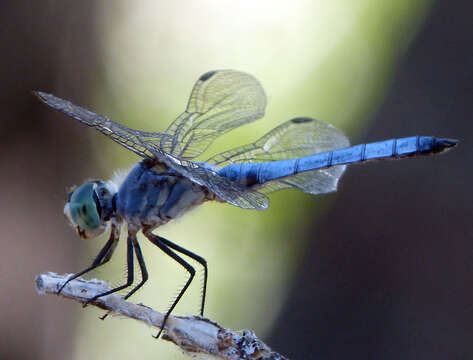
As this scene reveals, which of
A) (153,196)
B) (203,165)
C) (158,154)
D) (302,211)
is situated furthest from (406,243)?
(158,154)

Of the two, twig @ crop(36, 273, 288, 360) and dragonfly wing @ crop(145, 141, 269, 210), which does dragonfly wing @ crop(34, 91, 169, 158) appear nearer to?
dragonfly wing @ crop(145, 141, 269, 210)

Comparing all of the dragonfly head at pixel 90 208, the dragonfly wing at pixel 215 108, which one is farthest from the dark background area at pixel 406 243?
the dragonfly head at pixel 90 208

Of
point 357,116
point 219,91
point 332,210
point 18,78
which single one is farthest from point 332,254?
point 18,78

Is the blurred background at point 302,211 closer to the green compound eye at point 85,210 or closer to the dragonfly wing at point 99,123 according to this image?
the green compound eye at point 85,210

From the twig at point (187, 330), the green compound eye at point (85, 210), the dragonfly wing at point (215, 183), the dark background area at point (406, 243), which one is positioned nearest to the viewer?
the twig at point (187, 330)

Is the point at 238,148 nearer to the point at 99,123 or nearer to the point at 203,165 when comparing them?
the point at 203,165

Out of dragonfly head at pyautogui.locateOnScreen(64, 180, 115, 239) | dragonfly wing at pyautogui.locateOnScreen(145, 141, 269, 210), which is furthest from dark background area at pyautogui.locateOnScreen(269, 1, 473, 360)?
dragonfly head at pyautogui.locateOnScreen(64, 180, 115, 239)

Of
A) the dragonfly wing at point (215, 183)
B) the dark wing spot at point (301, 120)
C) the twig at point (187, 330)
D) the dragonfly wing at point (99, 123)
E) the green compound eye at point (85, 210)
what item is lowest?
the twig at point (187, 330)

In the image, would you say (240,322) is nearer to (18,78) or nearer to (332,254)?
(332,254)
